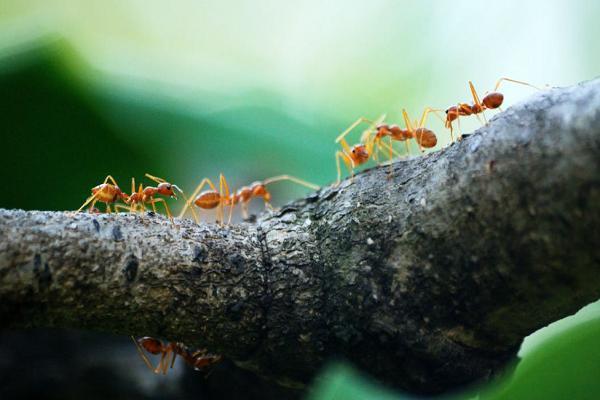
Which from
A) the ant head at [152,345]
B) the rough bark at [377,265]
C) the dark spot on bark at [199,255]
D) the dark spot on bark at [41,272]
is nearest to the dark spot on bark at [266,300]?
the rough bark at [377,265]

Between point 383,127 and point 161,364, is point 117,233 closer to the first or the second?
point 161,364

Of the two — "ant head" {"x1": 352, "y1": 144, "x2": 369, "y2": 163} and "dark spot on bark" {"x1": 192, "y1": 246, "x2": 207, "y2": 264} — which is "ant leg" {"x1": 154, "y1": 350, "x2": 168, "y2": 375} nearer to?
"dark spot on bark" {"x1": 192, "y1": 246, "x2": 207, "y2": 264}

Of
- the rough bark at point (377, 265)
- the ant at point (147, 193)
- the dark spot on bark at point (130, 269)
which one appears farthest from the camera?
the ant at point (147, 193)

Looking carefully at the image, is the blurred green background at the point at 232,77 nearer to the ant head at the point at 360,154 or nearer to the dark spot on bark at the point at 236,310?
the dark spot on bark at the point at 236,310

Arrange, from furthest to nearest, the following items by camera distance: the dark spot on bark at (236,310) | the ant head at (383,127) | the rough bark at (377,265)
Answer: the ant head at (383,127) → the dark spot on bark at (236,310) → the rough bark at (377,265)

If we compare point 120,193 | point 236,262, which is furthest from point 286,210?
point 120,193
